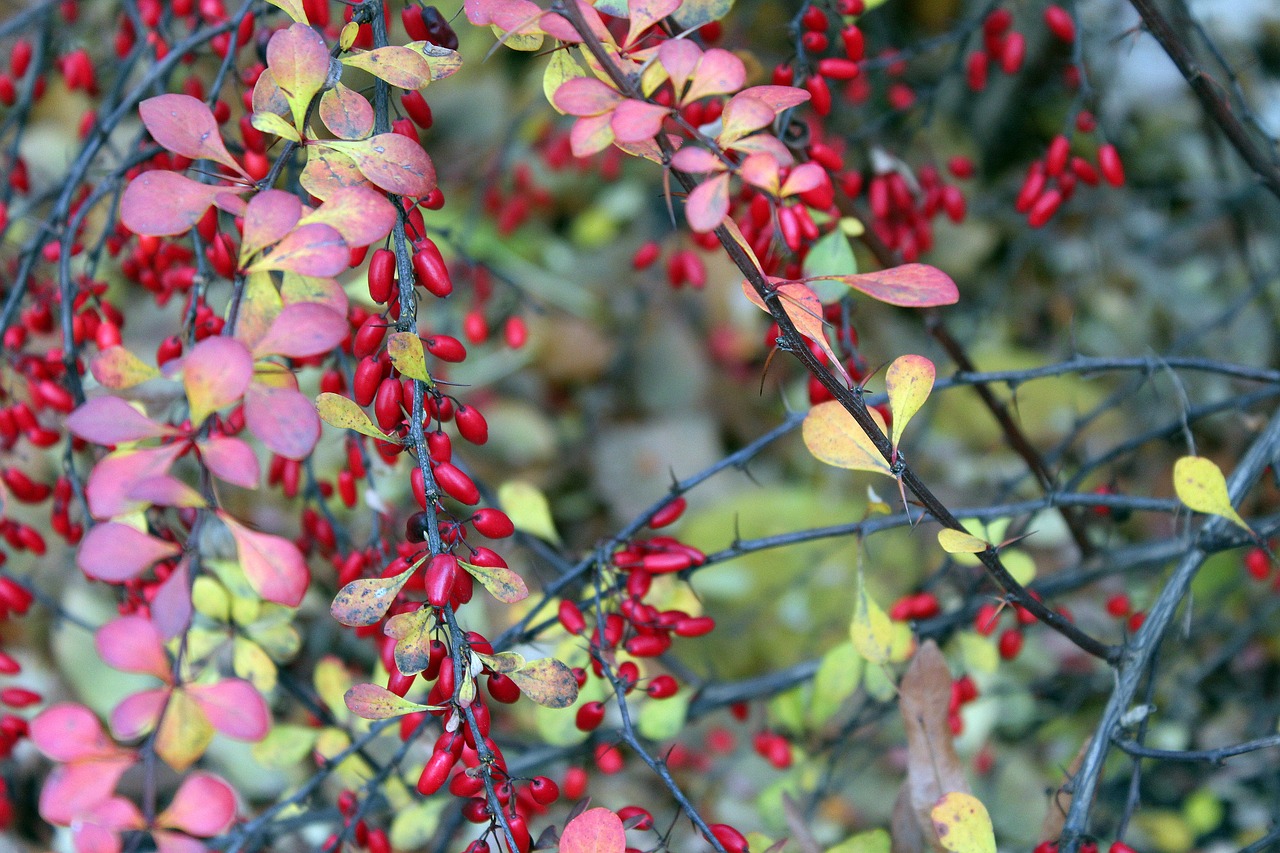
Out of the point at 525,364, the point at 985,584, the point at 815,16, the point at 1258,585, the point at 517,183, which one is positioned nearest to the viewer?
the point at 815,16

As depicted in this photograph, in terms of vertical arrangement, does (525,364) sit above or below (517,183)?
below

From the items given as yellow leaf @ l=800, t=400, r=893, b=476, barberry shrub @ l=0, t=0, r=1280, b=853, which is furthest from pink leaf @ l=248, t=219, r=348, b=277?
yellow leaf @ l=800, t=400, r=893, b=476

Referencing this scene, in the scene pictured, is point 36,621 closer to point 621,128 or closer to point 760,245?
point 760,245

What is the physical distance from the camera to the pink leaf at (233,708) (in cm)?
54

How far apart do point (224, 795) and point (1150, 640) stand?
2.71 ft

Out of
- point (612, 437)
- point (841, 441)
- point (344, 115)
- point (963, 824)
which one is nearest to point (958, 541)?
point (841, 441)

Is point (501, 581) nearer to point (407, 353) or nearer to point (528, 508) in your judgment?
point (407, 353)

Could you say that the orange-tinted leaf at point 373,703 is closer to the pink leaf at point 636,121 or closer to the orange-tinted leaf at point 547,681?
the orange-tinted leaf at point 547,681

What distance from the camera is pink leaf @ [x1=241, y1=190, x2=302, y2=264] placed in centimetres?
59

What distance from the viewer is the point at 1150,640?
94 centimetres

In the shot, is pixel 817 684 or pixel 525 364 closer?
pixel 817 684

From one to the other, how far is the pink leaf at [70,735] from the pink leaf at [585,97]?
45 centimetres

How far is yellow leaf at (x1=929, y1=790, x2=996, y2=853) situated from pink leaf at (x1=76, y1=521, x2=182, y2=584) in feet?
1.99

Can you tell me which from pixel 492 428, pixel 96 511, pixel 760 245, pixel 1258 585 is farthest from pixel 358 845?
pixel 1258 585
